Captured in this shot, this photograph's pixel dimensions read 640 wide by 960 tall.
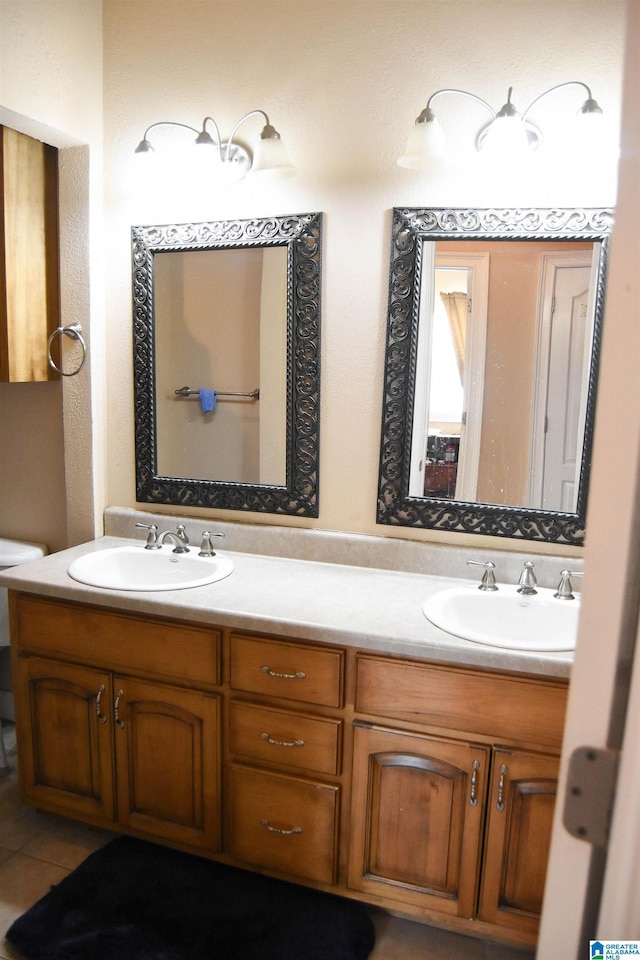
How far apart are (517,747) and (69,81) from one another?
89.4 inches

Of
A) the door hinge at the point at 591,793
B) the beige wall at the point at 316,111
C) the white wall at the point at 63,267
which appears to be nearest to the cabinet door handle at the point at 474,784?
the beige wall at the point at 316,111

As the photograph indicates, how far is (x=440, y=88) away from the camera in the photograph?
6.03ft

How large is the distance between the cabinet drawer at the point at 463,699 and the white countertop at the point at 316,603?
0.13ft

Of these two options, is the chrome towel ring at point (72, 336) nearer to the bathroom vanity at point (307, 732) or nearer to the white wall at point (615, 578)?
the bathroom vanity at point (307, 732)

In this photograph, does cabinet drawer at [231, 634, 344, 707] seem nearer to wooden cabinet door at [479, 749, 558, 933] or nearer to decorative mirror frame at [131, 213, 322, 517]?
wooden cabinet door at [479, 749, 558, 933]

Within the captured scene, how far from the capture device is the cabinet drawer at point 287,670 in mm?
1619

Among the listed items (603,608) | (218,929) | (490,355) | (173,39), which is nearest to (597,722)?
(603,608)

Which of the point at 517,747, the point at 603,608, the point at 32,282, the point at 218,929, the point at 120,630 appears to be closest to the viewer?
the point at 603,608

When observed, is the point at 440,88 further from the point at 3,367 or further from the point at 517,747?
the point at 517,747

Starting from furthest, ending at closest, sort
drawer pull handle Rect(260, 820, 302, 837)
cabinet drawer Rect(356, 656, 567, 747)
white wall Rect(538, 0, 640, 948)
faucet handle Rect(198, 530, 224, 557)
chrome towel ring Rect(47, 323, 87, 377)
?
chrome towel ring Rect(47, 323, 87, 377) < faucet handle Rect(198, 530, 224, 557) < drawer pull handle Rect(260, 820, 302, 837) < cabinet drawer Rect(356, 656, 567, 747) < white wall Rect(538, 0, 640, 948)

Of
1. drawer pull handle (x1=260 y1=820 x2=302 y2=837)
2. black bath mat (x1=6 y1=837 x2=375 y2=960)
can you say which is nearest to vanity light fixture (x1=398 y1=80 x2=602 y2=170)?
drawer pull handle (x1=260 y1=820 x2=302 y2=837)

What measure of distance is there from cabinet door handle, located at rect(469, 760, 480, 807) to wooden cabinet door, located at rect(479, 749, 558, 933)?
3 centimetres

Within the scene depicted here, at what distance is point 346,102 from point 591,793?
1914 mm

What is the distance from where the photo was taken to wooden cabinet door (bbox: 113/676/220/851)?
1.77 metres
